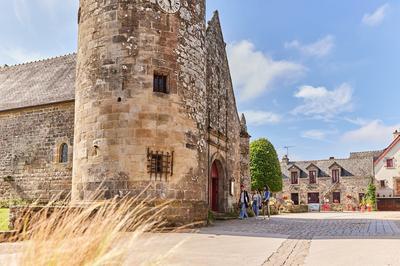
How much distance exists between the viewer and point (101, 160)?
11.3 metres

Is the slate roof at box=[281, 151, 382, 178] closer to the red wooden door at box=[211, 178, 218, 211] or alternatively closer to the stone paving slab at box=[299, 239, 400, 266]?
the red wooden door at box=[211, 178, 218, 211]

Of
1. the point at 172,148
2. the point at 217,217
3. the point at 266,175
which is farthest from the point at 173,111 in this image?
the point at 266,175

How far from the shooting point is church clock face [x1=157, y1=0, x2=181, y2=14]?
40.0 ft

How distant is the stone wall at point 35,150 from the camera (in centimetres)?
1588

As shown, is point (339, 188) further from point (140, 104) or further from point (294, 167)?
point (140, 104)

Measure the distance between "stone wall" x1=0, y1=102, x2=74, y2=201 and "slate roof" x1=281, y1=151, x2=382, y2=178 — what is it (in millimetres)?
35954

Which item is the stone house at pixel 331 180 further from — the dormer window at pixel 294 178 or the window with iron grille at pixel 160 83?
the window with iron grille at pixel 160 83

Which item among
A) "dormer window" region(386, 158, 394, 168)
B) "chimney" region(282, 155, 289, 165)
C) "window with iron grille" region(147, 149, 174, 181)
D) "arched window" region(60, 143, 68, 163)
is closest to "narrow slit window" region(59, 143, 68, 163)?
"arched window" region(60, 143, 68, 163)

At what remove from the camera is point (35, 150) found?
54.5 feet

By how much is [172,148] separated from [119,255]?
30.9 ft

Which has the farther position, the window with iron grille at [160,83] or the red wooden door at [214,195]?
the red wooden door at [214,195]

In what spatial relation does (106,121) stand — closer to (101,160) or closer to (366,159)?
(101,160)

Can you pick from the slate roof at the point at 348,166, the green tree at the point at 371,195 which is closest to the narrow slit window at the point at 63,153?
the green tree at the point at 371,195

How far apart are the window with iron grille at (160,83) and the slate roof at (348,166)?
3668 centimetres
